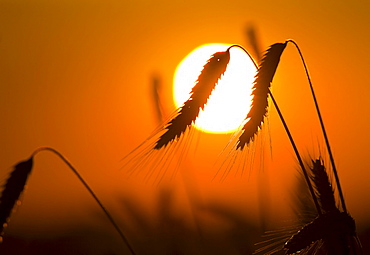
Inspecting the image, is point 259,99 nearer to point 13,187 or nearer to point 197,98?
point 197,98

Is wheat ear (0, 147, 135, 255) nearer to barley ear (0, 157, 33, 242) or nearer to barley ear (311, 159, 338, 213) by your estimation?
barley ear (0, 157, 33, 242)

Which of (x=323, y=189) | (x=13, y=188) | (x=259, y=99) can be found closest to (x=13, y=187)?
(x=13, y=188)

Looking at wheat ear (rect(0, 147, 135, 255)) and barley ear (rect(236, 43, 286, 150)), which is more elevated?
wheat ear (rect(0, 147, 135, 255))

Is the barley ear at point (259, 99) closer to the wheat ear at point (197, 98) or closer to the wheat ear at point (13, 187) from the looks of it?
the wheat ear at point (197, 98)

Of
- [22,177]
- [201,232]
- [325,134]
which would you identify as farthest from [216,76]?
[201,232]

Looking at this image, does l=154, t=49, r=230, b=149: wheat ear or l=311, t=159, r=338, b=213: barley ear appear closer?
l=154, t=49, r=230, b=149: wheat ear

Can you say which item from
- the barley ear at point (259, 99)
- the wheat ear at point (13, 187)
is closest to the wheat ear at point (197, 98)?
the barley ear at point (259, 99)

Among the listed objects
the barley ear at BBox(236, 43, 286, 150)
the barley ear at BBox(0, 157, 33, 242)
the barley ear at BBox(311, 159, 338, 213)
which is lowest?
the barley ear at BBox(311, 159, 338, 213)

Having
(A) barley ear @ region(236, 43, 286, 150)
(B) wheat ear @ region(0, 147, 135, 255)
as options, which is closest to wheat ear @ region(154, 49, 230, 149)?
(A) barley ear @ region(236, 43, 286, 150)
